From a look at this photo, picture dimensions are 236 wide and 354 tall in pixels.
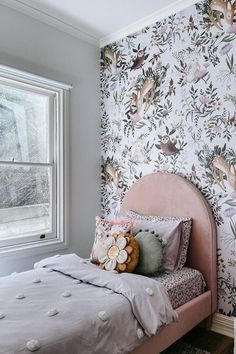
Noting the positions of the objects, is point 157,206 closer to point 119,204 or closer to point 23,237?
point 119,204

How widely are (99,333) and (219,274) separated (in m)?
1.23

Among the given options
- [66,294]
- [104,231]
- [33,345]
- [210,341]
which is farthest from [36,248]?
[210,341]

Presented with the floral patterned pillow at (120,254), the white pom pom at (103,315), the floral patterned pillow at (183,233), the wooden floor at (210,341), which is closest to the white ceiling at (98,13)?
the floral patterned pillow at (183,233)

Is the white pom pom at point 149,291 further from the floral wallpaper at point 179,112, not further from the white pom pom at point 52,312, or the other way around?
the floral wallpaper at point 179,112

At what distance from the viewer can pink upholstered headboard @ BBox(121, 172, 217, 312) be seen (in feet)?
7.59

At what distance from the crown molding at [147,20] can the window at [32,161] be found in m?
0.74

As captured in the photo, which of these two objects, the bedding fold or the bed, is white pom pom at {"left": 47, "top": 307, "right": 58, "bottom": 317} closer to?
the bed

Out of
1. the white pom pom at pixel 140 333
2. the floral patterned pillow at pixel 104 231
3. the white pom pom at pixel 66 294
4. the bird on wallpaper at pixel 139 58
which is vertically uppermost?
the bird on wallpaper at pixel 139 58

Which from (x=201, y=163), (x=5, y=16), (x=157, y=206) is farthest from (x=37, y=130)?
(x=201, y=163)

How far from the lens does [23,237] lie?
8.53 ft

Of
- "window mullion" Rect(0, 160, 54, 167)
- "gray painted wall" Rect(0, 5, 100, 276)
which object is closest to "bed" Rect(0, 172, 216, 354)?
"gray painted wall" Rect(0, 5, 100, 276)

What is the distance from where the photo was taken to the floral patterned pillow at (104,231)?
7.43ft

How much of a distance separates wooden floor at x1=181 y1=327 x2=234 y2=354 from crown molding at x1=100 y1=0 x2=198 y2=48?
262cm

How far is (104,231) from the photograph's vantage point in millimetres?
2381
